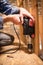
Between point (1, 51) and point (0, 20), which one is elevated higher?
point (0, 20)

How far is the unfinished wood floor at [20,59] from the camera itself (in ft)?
5.26

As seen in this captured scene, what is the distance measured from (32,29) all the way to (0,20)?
354 mm

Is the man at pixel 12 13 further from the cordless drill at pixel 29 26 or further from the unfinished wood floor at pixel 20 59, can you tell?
the unfinished wood floor at pixel 20 59

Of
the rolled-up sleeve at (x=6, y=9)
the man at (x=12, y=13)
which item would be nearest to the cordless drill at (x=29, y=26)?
the man at (x=12, y=13)

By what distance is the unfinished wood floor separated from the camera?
5.26 feet

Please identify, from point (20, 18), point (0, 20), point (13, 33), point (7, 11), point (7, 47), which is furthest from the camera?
point (13, 33)

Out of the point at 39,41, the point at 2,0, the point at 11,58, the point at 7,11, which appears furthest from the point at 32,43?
the point at 2,0

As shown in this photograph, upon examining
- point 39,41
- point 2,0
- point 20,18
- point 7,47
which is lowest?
point 7,47

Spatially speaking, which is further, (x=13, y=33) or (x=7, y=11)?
(x=13, y=33)

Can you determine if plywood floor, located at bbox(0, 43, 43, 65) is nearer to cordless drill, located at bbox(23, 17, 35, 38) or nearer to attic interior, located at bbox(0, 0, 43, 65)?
attic interior, located at bbox(0, 0, 43, 65)

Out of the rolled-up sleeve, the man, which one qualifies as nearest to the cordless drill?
the man

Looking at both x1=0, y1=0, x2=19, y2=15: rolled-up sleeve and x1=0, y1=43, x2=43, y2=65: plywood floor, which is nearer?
x1=0, y1=43, x2=43, y2=65: plywood floor

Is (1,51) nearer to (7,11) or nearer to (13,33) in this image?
(7,11)

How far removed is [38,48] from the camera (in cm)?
174
